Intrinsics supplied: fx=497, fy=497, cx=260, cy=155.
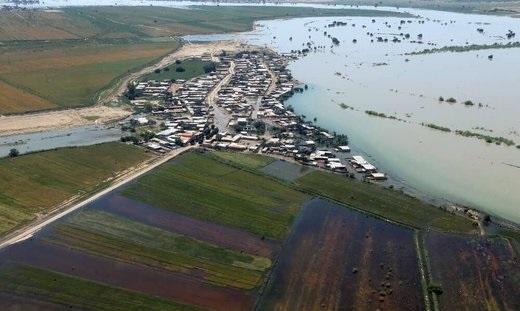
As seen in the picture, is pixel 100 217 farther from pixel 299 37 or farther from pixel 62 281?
pixel 299 37

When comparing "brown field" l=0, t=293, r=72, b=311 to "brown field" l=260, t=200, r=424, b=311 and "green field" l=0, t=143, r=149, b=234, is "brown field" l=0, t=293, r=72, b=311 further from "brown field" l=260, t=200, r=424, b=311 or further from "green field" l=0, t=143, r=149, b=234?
"brown field" l=260, t=200, r=424, b=311

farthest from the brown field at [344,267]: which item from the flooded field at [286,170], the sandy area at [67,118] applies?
the sandy area at [67,118]

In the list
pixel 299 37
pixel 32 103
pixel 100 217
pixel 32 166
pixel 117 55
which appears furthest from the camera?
pixel 299 37

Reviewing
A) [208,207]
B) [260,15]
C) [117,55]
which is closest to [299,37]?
[260,15]

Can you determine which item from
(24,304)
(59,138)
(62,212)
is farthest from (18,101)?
(24,304)

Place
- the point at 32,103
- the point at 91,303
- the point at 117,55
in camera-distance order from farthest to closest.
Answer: the point at 117,55 < the point at 32,103 < the point at 91,303

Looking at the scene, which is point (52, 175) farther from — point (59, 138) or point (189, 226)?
point (189, 226)
